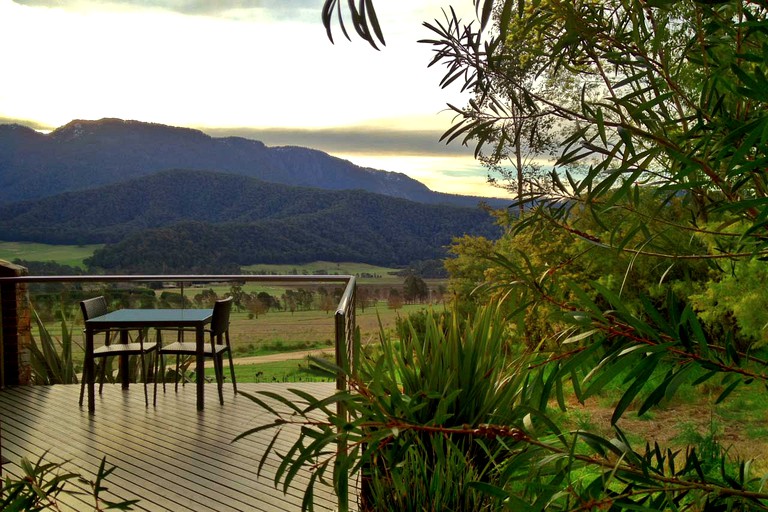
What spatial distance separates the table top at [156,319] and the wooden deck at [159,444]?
0.73m

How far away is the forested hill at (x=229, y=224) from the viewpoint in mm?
42938

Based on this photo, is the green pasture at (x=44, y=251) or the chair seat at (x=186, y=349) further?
the green pasture at (x=44, y=251)

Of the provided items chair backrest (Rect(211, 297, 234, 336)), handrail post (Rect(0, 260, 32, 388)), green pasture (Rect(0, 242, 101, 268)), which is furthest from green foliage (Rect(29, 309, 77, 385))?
green pasture (Rect(0, 242, 101, 268))

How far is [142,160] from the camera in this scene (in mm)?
94062

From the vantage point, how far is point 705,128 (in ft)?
4.21

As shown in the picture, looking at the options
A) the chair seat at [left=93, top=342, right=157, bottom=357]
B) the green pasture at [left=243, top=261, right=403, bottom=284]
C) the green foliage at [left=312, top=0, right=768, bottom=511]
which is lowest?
the green pasture at [left=243, top=261, right=403, bottom=284]

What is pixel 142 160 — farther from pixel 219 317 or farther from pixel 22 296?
pixel 219 317

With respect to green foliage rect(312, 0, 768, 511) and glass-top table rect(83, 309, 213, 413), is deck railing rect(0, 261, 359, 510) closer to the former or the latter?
glass-top table rect(83, 309, 213, 413)

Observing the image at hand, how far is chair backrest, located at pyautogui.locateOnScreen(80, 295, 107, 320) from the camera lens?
5.47 metres

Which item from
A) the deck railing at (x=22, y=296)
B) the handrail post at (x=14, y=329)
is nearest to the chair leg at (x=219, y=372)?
the deck railing at (x=22, y=296)

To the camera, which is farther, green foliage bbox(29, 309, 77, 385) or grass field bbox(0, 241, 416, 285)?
grass field bbox(0, 241, 416, 285)

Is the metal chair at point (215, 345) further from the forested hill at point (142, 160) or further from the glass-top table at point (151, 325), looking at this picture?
the forested hill at point (142, 160)

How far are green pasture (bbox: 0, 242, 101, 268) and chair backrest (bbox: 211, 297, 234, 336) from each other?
5283 cm

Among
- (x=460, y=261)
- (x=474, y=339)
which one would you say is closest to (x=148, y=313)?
(x=474, y=339)
